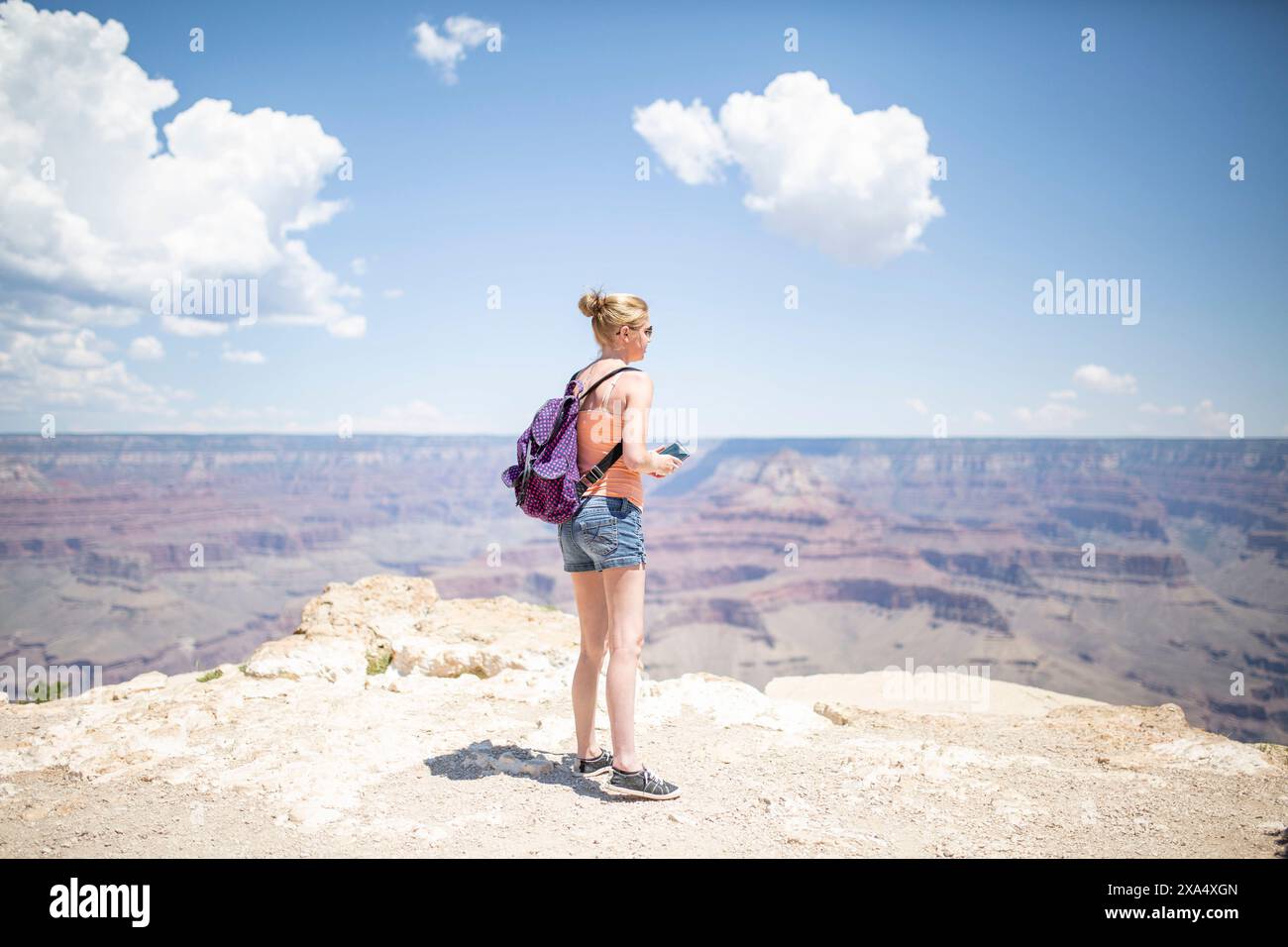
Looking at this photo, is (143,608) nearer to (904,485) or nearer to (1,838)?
(1,838)

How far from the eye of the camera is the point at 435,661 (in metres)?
6.03

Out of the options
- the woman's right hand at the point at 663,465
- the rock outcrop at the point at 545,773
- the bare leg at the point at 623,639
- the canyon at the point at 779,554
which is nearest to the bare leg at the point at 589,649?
the bare leg at the point at 623,639

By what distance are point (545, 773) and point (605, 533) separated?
1486mm

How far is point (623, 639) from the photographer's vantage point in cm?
329

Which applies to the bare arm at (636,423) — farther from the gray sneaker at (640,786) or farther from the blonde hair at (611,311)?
the gray sneaker at (640,786)

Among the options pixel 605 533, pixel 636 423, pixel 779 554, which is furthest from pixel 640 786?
pixel 779 554

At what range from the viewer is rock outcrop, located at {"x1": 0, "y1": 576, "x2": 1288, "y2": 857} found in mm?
3076

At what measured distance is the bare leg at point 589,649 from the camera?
3.46 metres

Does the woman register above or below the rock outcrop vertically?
above

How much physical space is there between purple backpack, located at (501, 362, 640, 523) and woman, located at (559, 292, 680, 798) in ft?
0.11

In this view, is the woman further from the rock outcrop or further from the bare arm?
the rock outcrop

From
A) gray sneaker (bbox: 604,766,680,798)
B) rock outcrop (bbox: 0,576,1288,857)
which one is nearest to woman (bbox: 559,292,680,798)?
gray sneaker (bbox: 604,766,680,798)

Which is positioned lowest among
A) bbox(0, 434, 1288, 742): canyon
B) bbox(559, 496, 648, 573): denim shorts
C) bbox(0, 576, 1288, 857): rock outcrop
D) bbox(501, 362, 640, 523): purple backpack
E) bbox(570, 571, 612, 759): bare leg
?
bbox(0, 434, 1288, 742): canyon

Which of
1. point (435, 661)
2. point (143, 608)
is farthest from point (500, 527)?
point (435, 661)
